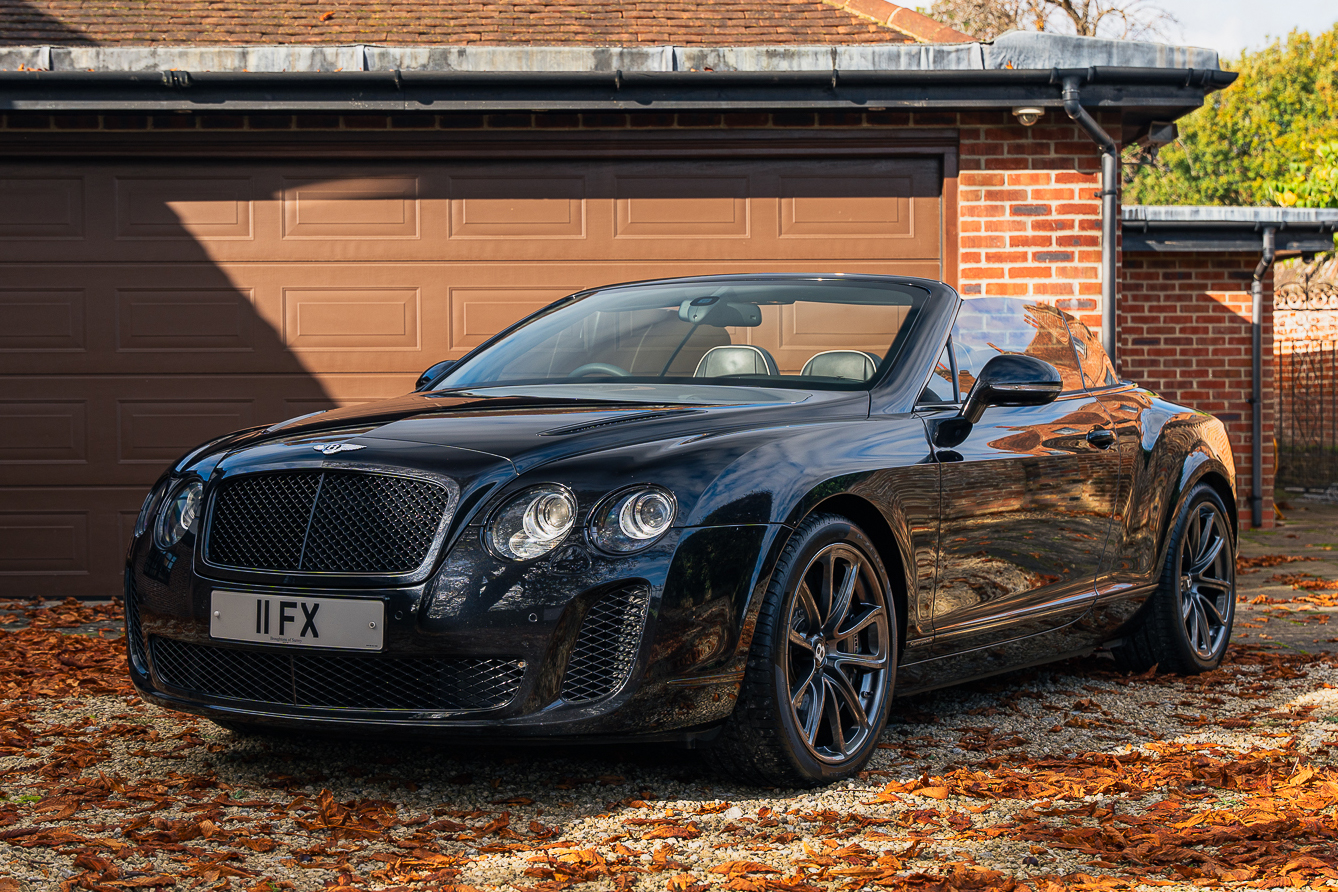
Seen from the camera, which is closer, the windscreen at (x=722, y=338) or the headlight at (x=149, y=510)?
the headlight at (x=149, y=510)

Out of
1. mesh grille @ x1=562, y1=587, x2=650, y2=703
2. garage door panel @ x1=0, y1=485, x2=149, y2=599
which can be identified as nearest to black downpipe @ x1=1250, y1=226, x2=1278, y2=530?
garage door panel @ x1=0, y1=485, x2=149, y2=599

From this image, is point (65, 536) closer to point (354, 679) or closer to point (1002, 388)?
point (354, 679)

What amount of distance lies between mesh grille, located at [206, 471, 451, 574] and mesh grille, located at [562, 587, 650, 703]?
0.44m

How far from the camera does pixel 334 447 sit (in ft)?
12.3

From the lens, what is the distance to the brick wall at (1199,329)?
12.3m

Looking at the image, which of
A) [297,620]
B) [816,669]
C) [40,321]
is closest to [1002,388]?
[816,669]

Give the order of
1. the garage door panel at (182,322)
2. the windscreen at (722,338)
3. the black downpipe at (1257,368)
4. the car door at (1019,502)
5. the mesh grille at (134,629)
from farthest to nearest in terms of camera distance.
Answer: the black downpipe at (1257,368), the garage door panel at (182,322), the windscreen at (722,338), the car door at (1019,502), the mesh grille at (134,629)

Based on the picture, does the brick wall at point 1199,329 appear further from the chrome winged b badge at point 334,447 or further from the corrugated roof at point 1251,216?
the chrome winged b badge at point 334,447

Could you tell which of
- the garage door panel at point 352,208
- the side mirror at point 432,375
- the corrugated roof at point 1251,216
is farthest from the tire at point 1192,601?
the corrugated roof at point 1251,216

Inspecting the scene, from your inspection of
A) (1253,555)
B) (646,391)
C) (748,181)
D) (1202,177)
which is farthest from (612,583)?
(1202,177)

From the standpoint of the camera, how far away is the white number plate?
3496mm

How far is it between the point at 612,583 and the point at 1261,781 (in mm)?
1957

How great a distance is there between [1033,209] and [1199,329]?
14.9 feet

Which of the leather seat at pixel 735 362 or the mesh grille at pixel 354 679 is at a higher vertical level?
the leather seat at pixel 735 362
